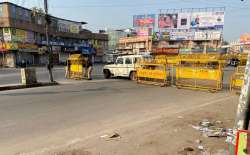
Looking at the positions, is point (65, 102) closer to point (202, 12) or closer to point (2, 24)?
point (2, 24)

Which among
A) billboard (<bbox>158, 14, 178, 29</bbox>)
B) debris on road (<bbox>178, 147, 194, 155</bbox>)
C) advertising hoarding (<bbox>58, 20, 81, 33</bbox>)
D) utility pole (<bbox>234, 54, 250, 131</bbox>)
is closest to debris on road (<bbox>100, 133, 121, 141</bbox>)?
debris on road (<bbox>178, 147, 194, 155</bbox>)

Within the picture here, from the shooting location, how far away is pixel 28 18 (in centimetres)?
4644

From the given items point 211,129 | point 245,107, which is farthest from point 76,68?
point 245,107

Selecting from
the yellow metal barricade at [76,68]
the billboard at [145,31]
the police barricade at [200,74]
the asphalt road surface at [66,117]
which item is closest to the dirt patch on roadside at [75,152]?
the asphalt road surface at [66,117]

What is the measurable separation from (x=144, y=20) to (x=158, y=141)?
4769cm

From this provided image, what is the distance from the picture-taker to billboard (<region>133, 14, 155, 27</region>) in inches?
1933

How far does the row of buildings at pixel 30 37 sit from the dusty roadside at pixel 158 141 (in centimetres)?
3002

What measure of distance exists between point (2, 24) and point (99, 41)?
32429mm

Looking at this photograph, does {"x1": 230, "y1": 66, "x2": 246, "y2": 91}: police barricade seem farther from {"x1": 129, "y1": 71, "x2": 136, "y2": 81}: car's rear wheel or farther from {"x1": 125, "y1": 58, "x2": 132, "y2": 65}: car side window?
{"x1": 125, "y1": 58, "x2": 132, "y2": 65}: car side window

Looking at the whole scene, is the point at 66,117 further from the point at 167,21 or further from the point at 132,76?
the point at 167,21

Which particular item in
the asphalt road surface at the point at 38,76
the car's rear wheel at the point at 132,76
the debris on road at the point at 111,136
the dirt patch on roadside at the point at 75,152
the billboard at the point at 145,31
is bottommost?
the asphalt road surface at the point at 38,76

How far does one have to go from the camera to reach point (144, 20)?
50125 mm

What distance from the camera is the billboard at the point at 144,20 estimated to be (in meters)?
49.1

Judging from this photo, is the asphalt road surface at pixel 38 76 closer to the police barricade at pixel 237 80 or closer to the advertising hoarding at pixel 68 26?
the police barricade at pixel 237 80
